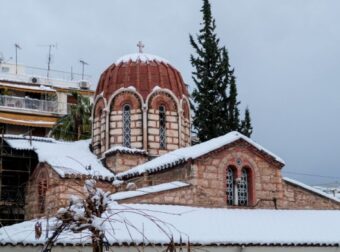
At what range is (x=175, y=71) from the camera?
23.3m

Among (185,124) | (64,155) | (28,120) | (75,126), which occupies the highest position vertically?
(28,120)

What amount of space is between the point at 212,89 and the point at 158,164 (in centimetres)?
961

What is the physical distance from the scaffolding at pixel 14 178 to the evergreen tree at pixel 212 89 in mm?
8268

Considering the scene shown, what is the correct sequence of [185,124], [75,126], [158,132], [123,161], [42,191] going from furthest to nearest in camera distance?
[75,126], [185,124], [158,132], [123,161], [42,191]

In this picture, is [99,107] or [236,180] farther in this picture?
[99,107]

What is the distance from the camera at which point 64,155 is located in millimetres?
21016

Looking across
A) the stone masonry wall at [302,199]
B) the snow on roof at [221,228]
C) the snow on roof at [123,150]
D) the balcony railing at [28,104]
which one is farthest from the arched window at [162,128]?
the balcony railing at [28,104]

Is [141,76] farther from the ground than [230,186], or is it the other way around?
[141,76]

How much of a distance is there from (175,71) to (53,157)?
20.8 feet

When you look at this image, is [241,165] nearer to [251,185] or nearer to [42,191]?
[251,185]

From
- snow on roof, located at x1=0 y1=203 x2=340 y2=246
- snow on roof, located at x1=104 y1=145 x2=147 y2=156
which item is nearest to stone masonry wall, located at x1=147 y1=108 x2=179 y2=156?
snow on roof, located at x1=104 y1=145 x2=147 y2=156

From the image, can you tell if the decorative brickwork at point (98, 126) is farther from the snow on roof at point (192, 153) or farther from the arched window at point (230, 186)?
the arched window at point (230, 186)

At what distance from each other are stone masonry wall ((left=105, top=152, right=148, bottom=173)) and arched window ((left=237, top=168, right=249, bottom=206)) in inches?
176

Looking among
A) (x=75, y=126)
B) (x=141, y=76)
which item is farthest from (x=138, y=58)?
(x=75, y=126)
